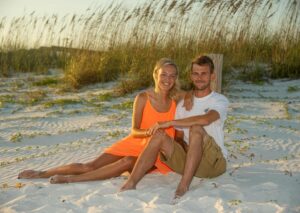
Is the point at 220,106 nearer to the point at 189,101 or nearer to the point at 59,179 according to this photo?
the point at 189,101

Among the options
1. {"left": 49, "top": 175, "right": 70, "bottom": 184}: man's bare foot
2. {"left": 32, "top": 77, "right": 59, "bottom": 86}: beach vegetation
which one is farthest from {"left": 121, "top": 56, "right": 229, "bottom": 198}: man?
{"left": 32, "top": 77, "right": 59, "bottom": 86}: beach vegetation

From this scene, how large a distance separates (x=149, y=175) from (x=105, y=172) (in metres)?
0.37

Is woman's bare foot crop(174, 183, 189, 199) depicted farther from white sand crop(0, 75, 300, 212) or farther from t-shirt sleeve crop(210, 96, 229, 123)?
t-shirt sleeve crop(210, 96, 229, 123)

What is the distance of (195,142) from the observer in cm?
366

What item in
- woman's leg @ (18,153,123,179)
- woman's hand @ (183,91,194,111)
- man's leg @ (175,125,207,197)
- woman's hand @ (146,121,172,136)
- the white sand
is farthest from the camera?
woman's leg @ (18,153,123,179)

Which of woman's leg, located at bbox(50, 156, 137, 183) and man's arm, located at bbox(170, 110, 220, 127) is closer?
man's arm, located at bbox(170, 110, 220, 127)

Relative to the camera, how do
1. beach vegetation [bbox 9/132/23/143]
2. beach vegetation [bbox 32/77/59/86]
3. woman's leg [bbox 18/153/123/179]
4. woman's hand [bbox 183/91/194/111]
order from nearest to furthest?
woman's hand [bbox 183/91/194/111] → woman's leg [bbox 18/153/123/179] → beach vegetation [bbox 9/132/23/143] → beach vegetation [bbox 32/77/59/86]

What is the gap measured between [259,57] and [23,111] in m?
4.19

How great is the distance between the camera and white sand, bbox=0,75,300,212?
3.41 metres

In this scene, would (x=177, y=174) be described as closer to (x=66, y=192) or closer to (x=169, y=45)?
(x=66, y=192)

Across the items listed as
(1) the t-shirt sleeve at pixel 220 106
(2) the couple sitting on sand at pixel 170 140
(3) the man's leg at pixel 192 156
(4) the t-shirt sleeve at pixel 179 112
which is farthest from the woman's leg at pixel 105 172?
(1) the t-shirt sleeve at pixel 220 106

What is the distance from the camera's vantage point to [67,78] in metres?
9.60

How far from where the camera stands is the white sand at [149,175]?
11.2ft

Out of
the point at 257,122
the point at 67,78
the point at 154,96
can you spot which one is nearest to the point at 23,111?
the point at 67,78
